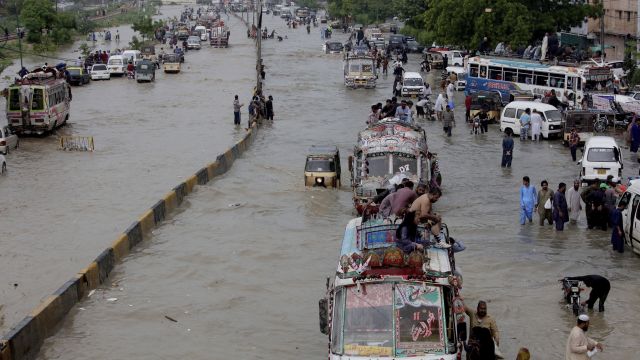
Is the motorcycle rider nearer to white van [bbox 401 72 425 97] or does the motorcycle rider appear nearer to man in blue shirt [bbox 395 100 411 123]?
man in blue shirt [bbox 395 100 411 123]

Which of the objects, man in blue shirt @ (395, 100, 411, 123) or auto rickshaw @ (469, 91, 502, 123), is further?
auto rickshaw @ (469, 91, 502, 123)

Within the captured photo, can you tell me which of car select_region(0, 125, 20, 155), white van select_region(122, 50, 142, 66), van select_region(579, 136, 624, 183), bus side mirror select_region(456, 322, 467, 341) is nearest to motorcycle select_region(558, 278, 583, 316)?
bus side mirror select_region(456, 322, 467, 341)

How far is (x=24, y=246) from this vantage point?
22797 millimetres

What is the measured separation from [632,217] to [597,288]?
13.7 feet

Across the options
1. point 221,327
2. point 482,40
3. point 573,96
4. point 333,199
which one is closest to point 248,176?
point 333,199

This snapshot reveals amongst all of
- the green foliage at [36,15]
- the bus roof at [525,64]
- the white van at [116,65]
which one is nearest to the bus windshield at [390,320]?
the bus roof at [525,64]

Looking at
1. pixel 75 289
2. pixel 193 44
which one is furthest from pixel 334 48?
pixel 75 289

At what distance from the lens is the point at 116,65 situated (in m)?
68.6

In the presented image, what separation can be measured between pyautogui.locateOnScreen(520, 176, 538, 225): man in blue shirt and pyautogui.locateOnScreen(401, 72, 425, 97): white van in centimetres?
2856

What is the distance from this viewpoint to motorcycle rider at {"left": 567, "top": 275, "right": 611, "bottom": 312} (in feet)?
53.1

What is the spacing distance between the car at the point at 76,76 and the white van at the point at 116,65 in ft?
14.2

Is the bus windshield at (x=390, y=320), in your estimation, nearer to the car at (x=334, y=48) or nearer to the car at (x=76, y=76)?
the car at (x=76, y=76)

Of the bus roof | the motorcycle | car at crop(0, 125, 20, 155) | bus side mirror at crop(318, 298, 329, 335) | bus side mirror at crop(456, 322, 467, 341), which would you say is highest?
the bus roof

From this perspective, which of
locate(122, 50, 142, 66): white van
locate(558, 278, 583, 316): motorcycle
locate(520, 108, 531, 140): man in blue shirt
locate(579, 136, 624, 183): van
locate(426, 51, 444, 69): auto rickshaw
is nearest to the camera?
locate(558, 278, 583, 316): motorcycle
